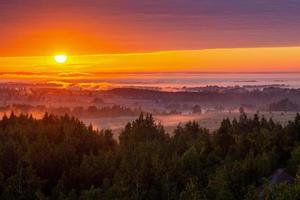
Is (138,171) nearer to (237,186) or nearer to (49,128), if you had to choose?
(237,186)

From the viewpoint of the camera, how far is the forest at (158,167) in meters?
65.9

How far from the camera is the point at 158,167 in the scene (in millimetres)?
75500

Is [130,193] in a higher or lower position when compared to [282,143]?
lower

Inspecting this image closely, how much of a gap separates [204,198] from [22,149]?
45970 millimetres

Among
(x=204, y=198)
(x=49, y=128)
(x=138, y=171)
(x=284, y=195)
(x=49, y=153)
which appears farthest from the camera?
(x=49, y=128)

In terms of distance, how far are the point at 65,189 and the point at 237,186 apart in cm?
2399

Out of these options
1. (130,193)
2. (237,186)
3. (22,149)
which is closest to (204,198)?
(237,186)

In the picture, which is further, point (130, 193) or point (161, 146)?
point (161, 146)

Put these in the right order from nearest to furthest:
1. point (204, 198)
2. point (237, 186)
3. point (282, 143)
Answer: point (204, 198) → point (237, 186) → point (282, 143)

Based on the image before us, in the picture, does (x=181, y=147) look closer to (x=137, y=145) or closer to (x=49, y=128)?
(x=137, y=145)

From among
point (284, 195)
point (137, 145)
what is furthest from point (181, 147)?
point (284, 195)

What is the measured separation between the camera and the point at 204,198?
58.2m

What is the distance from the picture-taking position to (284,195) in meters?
48.3

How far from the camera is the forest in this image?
65938 mm
